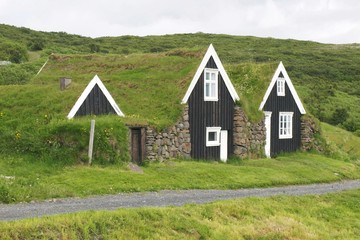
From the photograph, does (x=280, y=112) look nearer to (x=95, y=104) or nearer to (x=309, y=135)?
(x=309, y=135)

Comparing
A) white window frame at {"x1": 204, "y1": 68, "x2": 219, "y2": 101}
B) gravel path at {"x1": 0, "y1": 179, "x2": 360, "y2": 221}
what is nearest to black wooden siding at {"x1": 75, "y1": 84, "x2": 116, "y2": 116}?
white window frame at {"x1": 204, "y1": 68, "x2": 219, "y2": 101}

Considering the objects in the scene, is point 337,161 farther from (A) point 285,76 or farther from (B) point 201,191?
(B) point 201,191

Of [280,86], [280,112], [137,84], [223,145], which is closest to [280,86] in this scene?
[280,86]

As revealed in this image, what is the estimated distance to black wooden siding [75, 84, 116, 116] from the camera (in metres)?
27.9

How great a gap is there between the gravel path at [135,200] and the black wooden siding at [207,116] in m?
6.61

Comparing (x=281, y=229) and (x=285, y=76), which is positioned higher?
(x=285, y=76)

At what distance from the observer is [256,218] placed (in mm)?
19172

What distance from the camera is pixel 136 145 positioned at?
28.7 m

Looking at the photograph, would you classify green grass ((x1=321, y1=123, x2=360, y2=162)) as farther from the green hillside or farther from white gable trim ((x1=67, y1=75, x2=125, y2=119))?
white gable trim ((x1=67, y1=75, x2=125, y2=119))

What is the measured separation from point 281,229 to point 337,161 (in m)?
20.1

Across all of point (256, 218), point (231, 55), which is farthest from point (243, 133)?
point (231, 55)

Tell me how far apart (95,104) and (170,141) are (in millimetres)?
4338

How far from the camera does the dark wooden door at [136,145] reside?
28411 millimetres

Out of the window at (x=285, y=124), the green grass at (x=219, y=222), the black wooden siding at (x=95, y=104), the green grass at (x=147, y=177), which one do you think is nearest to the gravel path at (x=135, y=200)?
the green grass at (x=147, y=177)
